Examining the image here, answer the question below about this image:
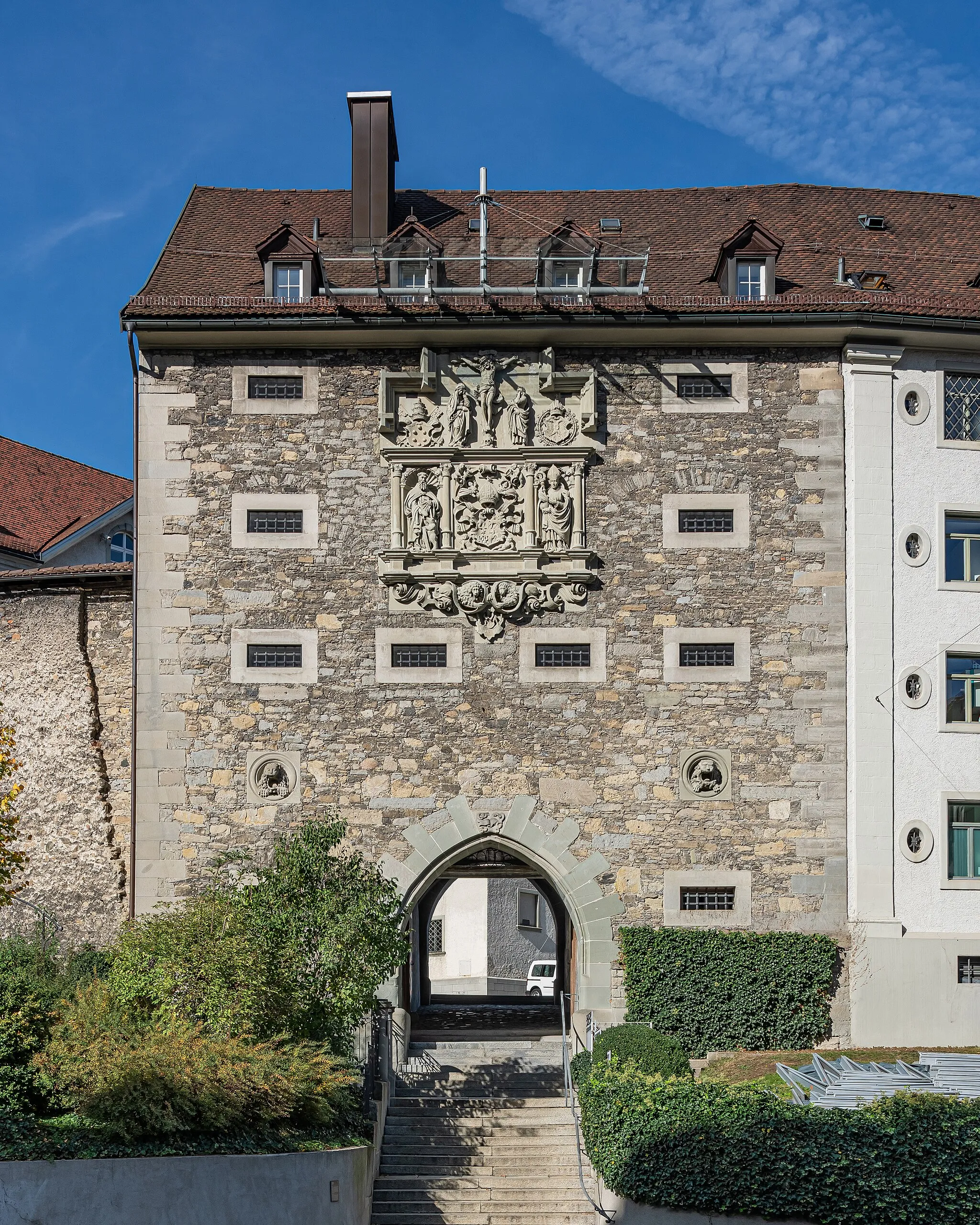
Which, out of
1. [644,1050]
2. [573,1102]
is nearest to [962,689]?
[644,1050]

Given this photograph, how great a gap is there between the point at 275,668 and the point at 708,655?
652cm

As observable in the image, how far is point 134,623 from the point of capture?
76.0 ft

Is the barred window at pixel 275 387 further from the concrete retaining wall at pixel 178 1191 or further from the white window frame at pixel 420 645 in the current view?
the concrete retaining wall at pixel 178 1191

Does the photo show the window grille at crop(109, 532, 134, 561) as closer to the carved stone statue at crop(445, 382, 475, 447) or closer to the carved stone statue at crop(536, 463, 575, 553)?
the carved stone statue at crop(445, 382, 475, 447)

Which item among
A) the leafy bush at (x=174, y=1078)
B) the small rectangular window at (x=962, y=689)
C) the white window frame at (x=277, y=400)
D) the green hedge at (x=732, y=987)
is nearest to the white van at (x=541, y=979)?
the green hedge at (x=732, y=987)

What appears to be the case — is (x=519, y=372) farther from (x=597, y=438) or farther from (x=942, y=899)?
(x=942, y=899)

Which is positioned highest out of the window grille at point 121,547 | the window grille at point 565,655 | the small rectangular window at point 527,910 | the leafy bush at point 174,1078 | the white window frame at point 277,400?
the white window frame at point 277,400

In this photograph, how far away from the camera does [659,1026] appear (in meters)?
21.9

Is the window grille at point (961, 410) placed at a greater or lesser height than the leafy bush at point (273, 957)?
greater

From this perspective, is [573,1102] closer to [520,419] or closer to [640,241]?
[520,419]

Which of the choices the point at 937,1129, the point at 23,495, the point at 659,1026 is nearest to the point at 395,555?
the point at 659,1026

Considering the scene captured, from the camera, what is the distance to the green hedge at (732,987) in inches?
862

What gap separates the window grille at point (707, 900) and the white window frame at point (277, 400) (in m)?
9.24

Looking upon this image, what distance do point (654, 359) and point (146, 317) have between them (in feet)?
25.5
